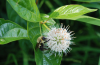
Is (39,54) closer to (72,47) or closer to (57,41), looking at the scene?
(57,41)

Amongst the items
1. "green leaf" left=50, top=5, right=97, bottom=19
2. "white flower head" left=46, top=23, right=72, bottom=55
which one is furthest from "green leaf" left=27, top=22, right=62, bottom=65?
"green leaf" left=50, top=5, right=97, bottom=19

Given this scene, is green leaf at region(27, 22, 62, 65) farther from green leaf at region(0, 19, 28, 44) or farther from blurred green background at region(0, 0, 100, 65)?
blurred green background at region(0, 0, 100, 65)

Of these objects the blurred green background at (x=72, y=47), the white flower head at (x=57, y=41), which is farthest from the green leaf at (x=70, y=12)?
the blurred green background at (x=72, y=47)

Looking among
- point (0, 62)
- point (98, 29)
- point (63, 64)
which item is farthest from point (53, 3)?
point (0, 62)

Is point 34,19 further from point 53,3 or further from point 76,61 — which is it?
point 76,61

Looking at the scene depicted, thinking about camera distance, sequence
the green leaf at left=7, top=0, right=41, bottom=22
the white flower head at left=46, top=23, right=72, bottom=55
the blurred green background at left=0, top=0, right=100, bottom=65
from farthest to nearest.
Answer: the blurred green background at left=0, top=0, right=100, bottom=65 < the white flower head at left=46, top=23, right=72, bottom=55 < the green leaf at left=7, top=0, right=41, bottom=22

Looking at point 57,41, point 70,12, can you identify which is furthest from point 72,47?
point 70,12
